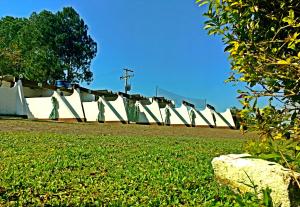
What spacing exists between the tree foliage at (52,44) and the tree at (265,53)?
3995 cm

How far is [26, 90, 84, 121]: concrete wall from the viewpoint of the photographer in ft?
75.3

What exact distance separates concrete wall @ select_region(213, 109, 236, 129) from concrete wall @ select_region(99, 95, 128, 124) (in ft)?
25.9

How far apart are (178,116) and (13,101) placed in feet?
38.9

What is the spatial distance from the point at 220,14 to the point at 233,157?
1989 millimetres

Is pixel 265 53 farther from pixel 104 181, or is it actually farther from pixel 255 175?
pixel 104 181

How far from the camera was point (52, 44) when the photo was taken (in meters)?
44.0

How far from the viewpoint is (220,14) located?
9.34 feet

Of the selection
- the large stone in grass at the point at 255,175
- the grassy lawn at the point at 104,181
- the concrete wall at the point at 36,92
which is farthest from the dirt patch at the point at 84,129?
the concrete wall at the point at 36,92

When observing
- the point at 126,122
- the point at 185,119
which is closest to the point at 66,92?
the point at 126,122

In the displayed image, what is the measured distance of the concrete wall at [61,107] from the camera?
22953 mm

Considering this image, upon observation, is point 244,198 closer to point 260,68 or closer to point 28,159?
point 260,68

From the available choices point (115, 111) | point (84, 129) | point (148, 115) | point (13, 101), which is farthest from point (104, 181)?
point (148, 115)

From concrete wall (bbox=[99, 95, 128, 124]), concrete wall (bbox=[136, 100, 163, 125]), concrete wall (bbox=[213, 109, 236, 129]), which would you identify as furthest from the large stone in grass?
concrete wall (bbox=[213, 109, 236, 129])

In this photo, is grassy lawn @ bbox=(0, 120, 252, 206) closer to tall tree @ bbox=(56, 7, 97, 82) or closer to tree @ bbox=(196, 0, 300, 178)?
tree @ bbox=(196, 0, 300, 178)
